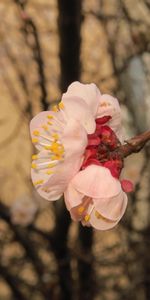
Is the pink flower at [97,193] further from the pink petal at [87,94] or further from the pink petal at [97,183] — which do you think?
the pink petal at [87,94]

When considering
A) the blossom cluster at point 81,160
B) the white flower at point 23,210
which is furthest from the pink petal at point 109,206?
the white flower at point 23,210

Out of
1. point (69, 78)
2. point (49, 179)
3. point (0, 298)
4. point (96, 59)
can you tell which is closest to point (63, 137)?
point (49, 179)

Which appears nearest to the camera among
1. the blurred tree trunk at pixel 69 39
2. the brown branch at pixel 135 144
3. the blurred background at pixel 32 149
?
the brown branch at pixel 135 144

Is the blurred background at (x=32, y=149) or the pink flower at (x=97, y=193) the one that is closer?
the pink flower at (x=97, y=193)

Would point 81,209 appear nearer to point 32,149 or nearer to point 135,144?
point 135,144

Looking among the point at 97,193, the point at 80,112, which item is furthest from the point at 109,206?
the point at 80,112

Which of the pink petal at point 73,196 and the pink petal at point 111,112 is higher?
the pink petal at point 111,112

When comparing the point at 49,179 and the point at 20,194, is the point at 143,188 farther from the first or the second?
the point at 49,179
